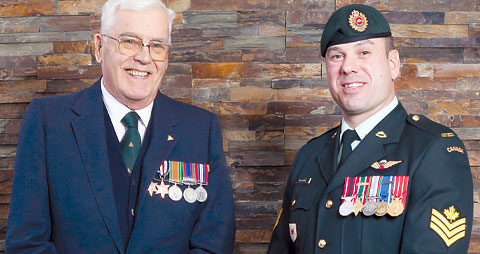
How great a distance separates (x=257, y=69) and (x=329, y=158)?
807 mm

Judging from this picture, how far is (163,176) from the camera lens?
1.84 m

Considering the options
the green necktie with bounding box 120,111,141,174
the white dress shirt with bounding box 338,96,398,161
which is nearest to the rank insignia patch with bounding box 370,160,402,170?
the white dress shirt with bounding box 338,96,398,161

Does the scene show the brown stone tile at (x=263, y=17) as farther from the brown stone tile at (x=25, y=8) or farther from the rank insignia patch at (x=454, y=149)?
the rank insignia patch at (x=454, y=149)

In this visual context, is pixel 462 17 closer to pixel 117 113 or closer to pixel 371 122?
pixel 371 122

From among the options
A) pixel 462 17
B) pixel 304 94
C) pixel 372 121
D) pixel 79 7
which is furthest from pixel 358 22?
pixel 79 7

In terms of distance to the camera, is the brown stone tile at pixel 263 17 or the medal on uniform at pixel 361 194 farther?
the brown stone tile at pixel 263 17

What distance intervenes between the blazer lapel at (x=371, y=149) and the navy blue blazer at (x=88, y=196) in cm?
45

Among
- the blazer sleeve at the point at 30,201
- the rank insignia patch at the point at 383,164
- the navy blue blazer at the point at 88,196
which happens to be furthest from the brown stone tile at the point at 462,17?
the blazer sleeve at the point at 30,201

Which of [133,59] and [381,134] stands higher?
[133,59]

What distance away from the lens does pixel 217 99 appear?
2525 millimetres

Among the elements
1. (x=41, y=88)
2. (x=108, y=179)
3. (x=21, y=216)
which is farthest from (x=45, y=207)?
(x=41, y=88)

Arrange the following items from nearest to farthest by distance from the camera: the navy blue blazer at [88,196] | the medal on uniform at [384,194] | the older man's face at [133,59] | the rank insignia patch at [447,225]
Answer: the rank insignia patch at [447,225], the medal on uniform at [384,194], the navy blue blazer at [88,196], the older man's face at [133,59]

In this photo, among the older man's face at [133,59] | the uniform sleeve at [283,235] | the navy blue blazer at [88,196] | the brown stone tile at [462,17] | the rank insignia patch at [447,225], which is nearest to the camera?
the rank insignia patch at [447,225]

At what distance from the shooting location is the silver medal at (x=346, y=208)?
164cm
